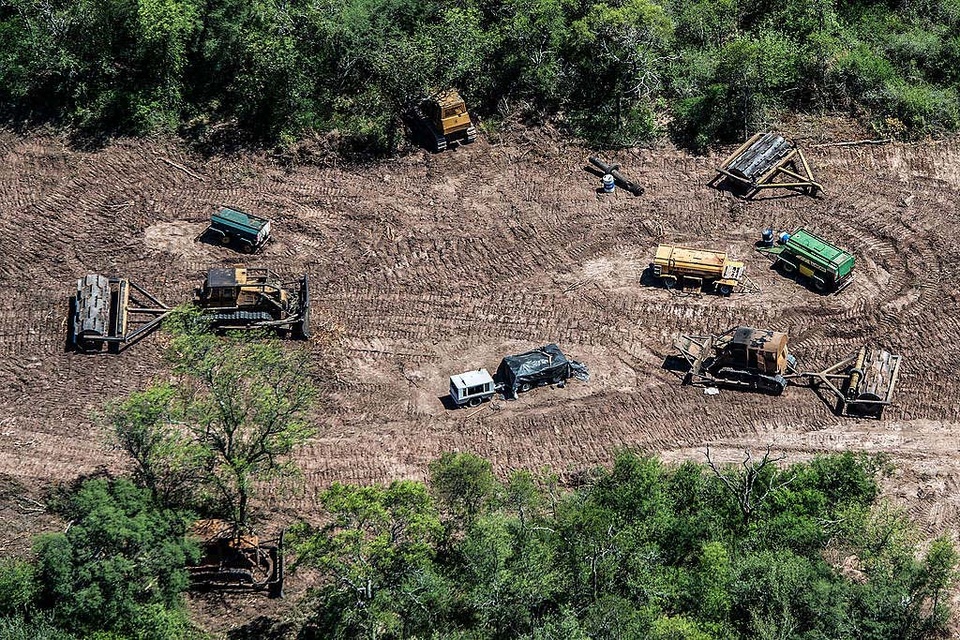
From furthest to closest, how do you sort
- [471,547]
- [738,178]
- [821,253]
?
[738,178], [821,253], [471,547]

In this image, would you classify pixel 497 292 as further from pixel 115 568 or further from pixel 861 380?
pixel 115 568

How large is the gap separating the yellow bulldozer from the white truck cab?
16.2 metres

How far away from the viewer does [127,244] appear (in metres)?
56.8

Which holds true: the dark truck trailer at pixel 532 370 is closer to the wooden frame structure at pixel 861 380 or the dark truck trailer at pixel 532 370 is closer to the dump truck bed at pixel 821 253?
the wooden frame structure at pixel 861 380

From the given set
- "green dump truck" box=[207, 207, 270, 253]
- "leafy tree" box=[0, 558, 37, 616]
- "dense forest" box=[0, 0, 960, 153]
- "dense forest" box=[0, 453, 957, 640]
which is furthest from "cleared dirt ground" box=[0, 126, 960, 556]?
"leafy tree" box=[0, 558, 37, 616]

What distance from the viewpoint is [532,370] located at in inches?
2003

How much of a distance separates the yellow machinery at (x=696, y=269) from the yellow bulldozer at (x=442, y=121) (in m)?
13.2

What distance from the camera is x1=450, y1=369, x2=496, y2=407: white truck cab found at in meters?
50.2

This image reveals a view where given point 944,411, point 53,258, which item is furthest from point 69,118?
point 944,411

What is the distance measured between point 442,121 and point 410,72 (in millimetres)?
2914

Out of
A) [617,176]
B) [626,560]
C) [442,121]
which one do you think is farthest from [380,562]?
[442,121]

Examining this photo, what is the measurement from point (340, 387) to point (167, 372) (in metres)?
7.27

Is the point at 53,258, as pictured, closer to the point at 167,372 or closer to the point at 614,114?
the point at 167,372

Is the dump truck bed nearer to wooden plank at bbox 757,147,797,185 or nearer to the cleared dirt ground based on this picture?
the cleared dirt ground
